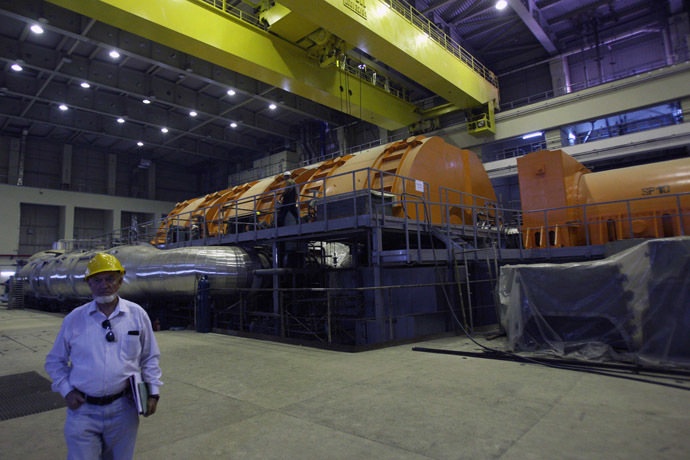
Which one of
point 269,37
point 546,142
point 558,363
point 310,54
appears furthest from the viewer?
point 546,142

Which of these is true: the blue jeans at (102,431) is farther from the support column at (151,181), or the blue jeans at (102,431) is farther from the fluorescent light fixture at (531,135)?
the support column at (151,181)

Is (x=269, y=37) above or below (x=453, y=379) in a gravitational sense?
above

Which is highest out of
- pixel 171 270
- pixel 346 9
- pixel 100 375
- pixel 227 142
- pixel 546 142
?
pixel 227 142

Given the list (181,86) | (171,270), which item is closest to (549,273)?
(171,270)

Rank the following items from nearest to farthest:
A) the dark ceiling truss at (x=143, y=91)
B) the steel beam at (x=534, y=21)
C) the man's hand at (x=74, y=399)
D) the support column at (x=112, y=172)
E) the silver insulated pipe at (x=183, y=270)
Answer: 1. the man's hand at (x=74, y=399)
2. the silver insulated pipe at (x=183, y=270)
3. the dark ceiling truss at (x=143, y=91)
4. the steel beam at (x=534, y=21)
5. the support column at (x=112, y=172)

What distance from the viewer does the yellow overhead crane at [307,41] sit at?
10266mm

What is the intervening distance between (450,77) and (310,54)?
5.52 meters

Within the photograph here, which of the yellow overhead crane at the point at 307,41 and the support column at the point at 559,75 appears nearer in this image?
the yellow overhead crane at the point at 307,41

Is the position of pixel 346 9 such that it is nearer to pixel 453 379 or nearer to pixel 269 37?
pixel 269 37

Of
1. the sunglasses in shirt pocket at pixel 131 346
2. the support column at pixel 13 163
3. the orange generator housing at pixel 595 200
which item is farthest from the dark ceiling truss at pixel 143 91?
→ the sunglasses in shirt pocket at pixel 131 346

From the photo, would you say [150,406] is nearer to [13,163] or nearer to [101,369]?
[101,369]

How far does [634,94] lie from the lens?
14.8 meters

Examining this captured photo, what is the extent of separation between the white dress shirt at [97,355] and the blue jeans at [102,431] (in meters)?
0.08

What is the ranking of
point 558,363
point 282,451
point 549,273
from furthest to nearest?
point 549,273, point 558,363, point 282,451
